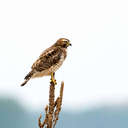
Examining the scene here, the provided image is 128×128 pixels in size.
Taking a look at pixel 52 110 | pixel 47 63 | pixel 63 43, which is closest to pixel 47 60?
pixel 47 63

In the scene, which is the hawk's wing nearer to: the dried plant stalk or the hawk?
the hawk

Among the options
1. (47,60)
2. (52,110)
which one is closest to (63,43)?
(47,60)

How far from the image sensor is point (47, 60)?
65.9ft

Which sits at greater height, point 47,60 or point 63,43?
point 63,43

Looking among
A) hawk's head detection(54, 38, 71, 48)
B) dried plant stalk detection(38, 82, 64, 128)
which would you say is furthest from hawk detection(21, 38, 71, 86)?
dried plant stalk detection(38, 82, 64, 128)

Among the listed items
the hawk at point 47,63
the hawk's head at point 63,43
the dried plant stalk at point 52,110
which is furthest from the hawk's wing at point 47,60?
the dried plant stalk at point 52,110

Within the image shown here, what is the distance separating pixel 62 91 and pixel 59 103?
294 millimetres

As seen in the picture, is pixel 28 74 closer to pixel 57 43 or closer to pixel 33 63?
pixel 33 63

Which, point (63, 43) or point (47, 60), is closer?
point (47, 60)

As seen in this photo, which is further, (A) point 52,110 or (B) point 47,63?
(B) point 47,63

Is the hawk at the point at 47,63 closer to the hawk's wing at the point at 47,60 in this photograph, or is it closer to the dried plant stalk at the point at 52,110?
the hawk's wing at the point at 47,60

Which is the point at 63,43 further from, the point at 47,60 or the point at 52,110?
the point at 52,110

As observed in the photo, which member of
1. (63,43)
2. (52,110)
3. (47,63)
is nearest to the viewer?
(52,110)

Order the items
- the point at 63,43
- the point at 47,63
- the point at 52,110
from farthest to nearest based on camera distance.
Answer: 1. the point at 63,43
2. the point at 47,63
3. the point at 52,110
